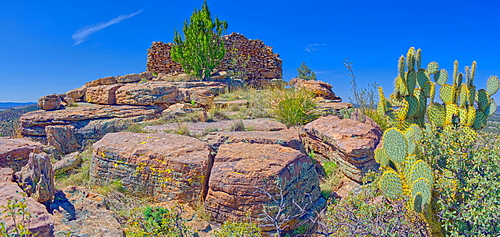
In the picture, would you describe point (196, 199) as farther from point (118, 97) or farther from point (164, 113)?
point (118, 97)

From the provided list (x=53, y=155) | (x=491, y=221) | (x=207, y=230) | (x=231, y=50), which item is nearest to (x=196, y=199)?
(x=207, y=230)

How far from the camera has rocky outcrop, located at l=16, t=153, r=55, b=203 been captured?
3631 millimetres

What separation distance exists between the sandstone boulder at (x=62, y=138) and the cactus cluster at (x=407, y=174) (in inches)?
273

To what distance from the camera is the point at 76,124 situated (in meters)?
7.58

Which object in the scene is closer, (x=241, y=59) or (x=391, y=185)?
(x=391, y=185)

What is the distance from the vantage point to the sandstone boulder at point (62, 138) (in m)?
7.11

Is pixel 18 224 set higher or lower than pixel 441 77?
lower

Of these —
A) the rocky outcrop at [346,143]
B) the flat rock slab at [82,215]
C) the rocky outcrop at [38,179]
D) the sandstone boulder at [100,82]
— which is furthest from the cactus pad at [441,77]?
the sandstone boulder at [100,82]

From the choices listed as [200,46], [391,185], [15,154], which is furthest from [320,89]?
[15,154]

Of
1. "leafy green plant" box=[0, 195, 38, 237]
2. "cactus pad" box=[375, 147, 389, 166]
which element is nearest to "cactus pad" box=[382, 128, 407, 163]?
"cactus pad" box=[375, 147, 389, 166]

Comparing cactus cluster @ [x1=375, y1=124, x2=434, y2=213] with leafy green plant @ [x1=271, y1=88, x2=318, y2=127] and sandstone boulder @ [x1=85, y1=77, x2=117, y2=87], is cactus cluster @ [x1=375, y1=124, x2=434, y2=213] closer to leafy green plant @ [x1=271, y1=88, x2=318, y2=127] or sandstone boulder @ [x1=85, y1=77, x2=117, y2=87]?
leafy green plant @ [x1=271, y1=88, x2=318, y2=127]

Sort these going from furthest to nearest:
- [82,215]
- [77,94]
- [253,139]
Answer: [77,94] < [253,139] < [82,215]

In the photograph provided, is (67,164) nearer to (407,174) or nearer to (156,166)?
(156,166)

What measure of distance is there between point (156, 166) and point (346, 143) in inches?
143
